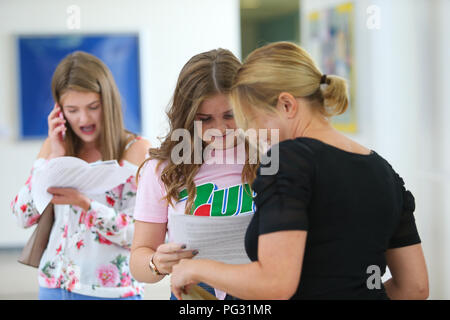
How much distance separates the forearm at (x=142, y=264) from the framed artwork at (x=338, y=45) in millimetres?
2754

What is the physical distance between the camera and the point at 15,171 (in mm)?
Result: 5551

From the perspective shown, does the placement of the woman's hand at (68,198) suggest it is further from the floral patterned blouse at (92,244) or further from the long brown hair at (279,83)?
the long brown hair at (279,83)

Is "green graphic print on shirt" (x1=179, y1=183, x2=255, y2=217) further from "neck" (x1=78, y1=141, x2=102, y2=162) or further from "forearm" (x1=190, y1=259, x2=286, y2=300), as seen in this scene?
"neck" (x1=78, y1=141, x2=102, y2=162)

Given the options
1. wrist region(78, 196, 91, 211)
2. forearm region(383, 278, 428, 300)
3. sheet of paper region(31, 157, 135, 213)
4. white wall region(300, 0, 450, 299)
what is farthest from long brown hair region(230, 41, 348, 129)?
white wall region(300, 0, 450, 299)

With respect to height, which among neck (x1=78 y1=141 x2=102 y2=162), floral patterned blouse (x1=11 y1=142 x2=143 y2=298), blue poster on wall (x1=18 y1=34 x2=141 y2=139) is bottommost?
floral patterned blouse (x1=11 y1=142 x2=143 y2=298)

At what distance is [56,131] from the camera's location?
185 centimetres

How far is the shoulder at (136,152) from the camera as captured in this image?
1.83m

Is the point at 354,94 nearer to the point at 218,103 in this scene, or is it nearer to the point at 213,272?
the point at 218,103

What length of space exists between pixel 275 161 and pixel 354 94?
314cm

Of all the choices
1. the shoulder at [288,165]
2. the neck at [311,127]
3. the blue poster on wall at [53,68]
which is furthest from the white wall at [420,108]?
the blue poster on wall at [53,68]

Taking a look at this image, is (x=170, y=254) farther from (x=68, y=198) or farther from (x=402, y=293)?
(x=68, y=198)

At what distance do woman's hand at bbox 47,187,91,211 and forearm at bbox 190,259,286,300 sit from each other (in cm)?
84

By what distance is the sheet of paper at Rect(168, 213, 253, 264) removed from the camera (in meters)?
1.22

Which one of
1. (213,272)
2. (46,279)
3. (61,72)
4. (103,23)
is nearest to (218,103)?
(213,272)
